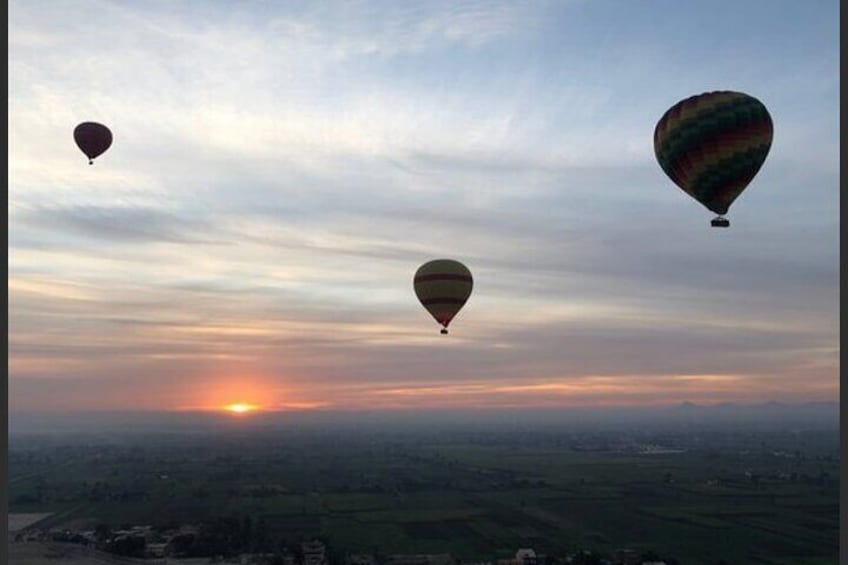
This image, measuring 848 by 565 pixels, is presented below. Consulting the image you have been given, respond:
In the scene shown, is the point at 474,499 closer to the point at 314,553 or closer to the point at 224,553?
the point at 314,553

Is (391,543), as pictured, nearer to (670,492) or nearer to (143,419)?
(670,492)

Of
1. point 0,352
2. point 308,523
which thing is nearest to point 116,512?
point 308,523

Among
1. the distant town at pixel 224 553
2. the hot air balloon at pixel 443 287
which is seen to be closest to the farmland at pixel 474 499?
the distant town at pixel 224 553

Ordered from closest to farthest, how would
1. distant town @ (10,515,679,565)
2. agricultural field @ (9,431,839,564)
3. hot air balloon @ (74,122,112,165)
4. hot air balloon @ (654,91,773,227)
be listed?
hot air balloon @ (654,91,773,227) < hot air balloon @ (74,122,112,165) < distant town @ (10,515,679,565) < agricultural field @ (9,431,839,564)

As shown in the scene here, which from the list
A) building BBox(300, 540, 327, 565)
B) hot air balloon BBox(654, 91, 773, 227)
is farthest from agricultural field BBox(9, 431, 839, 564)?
hot air balloon BBox(654, 91, 773, 227)

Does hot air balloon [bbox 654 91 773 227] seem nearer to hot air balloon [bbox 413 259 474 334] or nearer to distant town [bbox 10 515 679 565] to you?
hot air balloon [bbox 413 259 474 334]

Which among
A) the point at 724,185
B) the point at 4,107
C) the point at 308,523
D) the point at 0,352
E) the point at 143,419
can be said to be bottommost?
the point at 143,419
